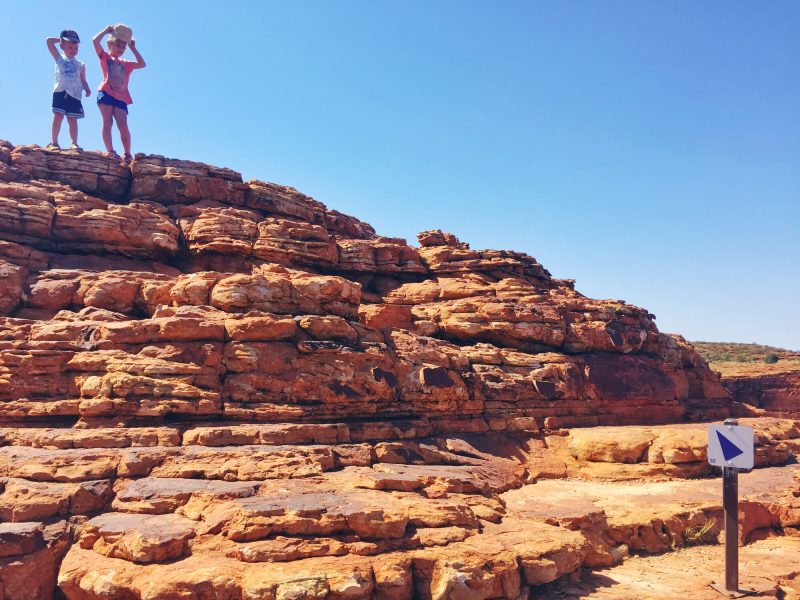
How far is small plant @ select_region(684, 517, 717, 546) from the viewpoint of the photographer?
1162 cm

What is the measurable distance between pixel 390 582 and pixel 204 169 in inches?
806

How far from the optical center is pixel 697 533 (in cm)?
1171

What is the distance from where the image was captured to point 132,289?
51.8 feet

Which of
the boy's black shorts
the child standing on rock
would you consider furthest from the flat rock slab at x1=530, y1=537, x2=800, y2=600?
the boy's black shorts

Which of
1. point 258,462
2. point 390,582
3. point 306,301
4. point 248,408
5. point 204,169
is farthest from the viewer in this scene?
point 204,169

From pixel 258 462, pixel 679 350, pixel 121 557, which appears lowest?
pixel 121 557

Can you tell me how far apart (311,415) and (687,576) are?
8.47m

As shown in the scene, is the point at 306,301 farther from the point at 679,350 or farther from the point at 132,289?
the point at 679,350

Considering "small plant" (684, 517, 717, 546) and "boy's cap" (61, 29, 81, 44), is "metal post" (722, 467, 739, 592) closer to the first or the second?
"small plant" (684, 517, 717, 546)

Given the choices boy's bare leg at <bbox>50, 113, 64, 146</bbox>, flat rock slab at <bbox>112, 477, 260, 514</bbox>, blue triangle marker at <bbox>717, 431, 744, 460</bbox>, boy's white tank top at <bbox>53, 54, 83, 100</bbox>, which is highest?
boy's white tank top at <bbox>53, 54, 83, 100</bbox>

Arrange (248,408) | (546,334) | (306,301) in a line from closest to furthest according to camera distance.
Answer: (248,408), (306,301), (546,334)

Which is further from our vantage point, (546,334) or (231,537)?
(546,334)

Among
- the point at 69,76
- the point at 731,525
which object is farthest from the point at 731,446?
the point at 69,76

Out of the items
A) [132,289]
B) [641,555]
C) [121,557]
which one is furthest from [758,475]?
[132,289]
